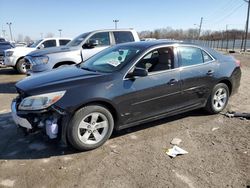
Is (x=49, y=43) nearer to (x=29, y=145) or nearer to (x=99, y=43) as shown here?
(x=99, y=43)

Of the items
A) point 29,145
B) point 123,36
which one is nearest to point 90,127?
point 29,145

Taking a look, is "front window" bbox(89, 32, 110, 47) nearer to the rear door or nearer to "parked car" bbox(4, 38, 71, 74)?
the rear door

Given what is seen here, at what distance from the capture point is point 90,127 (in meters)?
4.09

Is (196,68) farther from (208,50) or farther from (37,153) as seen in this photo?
(37,153)

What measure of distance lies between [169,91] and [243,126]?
1600 mm

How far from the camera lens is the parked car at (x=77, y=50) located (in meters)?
8.05

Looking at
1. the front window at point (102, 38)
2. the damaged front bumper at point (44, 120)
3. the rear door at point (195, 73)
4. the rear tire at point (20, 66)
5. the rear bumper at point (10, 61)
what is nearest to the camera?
the damaged front bumper at point (44, 120)

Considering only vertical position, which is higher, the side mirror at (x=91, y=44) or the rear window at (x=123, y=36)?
the rear window at (x=123, y=36)

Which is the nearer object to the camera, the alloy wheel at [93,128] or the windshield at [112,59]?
the alloy wheel at [93,128]

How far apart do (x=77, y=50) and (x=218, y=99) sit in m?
4.61

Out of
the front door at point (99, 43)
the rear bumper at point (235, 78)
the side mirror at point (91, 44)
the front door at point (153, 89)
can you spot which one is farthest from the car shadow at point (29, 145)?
the side mirror at point (91, 44)

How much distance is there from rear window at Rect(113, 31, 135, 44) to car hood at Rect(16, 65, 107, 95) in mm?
4609

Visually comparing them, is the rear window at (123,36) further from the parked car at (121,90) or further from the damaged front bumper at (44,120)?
the damaged front bumper at (44,120)

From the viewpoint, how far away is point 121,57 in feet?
16.0
